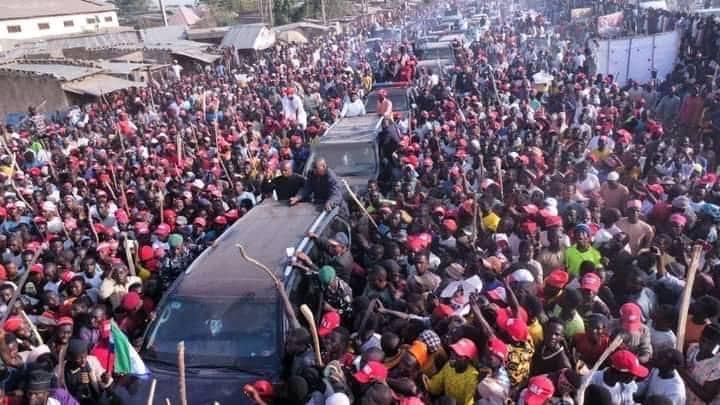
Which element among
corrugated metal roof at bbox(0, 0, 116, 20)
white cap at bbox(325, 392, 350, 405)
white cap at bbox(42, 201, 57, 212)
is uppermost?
corrugated metal roof at bbox(0, 0, 116, 20)

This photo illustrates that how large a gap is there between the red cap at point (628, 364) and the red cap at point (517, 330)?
56 centimetres

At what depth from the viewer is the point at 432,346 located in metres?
4.32

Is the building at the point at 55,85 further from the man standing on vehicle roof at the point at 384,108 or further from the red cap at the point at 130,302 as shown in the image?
the red cap at the point at 130,302

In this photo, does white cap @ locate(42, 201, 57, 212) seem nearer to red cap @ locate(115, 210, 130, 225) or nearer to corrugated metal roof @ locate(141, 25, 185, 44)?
red cap @ locate(115, 210, 130, 225)

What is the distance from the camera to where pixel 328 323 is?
192 inches

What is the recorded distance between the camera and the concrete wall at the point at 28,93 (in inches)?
728

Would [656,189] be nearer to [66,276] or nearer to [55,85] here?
[66,276]

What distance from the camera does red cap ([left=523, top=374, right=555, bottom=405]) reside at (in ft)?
11.7

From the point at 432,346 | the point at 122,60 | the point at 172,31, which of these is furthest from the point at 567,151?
the point at 172,31

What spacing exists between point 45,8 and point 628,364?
48075mm

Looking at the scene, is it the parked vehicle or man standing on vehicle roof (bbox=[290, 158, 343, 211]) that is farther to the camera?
man standing on vehicle roof (bbox=[290, 158, 343, 211])

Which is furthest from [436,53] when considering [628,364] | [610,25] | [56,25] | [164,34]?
[56,25]

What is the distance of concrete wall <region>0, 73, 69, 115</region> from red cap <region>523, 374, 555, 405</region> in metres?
18.3

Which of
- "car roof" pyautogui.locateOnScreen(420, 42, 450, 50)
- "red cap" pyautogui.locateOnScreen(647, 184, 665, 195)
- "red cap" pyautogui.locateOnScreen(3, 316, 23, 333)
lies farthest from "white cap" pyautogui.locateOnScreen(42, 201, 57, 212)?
"car roof" pyautogui.locateOnScreen(420, 42, 450, 50)
